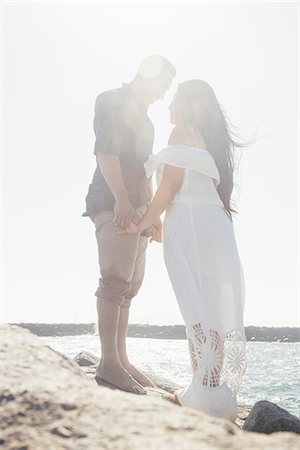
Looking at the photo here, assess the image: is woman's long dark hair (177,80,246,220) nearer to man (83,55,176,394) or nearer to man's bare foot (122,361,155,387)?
man (83,55,176,394)

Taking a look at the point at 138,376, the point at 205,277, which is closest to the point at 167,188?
the point at 205,277

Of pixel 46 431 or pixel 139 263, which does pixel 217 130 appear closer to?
pixel 139 263

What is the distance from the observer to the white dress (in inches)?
137

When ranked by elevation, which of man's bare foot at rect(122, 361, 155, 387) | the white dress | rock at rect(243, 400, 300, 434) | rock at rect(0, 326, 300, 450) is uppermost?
the white dress

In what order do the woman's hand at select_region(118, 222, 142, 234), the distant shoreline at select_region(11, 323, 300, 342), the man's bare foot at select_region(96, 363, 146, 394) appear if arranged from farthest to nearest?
1. the distant shoreline at select_region(11, 323, 300, 342)
2. the woman's hand at select_region(118, 222, 142, 234)
3. the man's bare foot at select_region(96, 363, 146, 394)

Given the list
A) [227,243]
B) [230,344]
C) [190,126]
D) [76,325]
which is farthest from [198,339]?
[76,325]

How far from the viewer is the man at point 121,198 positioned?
13.3 ft

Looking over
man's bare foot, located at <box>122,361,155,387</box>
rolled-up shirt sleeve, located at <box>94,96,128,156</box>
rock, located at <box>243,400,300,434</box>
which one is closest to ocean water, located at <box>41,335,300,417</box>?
man's bare foot, located at <box>122,361,155,387</box>

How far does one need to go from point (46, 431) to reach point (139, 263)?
3.45 metres

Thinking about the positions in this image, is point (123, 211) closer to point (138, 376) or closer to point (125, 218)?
point (125, 218)

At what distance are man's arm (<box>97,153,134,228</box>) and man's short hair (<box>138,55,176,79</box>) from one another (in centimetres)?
71

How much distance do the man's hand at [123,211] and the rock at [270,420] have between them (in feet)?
4.84

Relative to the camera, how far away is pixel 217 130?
3988mm

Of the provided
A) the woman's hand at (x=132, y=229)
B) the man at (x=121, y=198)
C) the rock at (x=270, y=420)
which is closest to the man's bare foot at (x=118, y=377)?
the man at (x=121, y=198)
